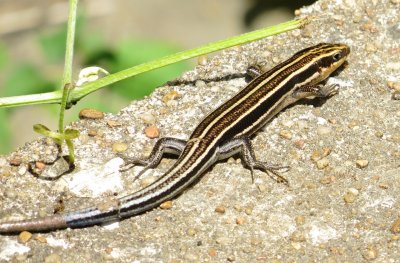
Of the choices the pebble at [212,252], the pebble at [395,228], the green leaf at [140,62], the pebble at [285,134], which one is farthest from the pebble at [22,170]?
the pebble at [395,228]

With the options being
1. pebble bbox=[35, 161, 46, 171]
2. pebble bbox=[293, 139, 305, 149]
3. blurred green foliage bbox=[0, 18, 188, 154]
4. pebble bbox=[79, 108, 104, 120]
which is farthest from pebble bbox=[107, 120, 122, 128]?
pebble bbox=[293, 139, 305, 149]

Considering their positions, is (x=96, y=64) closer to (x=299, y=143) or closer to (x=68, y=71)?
(x=68, y=71)

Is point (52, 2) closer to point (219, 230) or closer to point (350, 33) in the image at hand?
point (350, 33)

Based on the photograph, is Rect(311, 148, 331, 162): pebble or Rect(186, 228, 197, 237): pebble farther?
Rect(311, 148, 331, 162): pebble

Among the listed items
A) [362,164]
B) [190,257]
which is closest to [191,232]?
[190,257]

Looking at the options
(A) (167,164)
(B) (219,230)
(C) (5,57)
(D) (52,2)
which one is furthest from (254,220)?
(D) (52,2)

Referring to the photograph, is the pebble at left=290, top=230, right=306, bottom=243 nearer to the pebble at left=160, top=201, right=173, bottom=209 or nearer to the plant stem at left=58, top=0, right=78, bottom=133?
the pebble at left=160, top=201, right=173, bottom=209

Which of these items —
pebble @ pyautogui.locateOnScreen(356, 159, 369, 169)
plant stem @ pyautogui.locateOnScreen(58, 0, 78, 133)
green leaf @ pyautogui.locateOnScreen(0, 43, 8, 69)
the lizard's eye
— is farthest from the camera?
green leaf @ pyautogui.locateOnScreen(0, 43, 8, 69)
